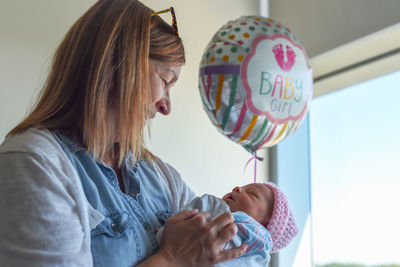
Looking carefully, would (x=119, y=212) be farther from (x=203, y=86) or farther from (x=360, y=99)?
(x=360, y=99)

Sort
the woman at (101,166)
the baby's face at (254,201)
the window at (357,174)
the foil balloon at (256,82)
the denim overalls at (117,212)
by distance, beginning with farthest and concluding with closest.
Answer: the window at (357,174) < the baby's face at (254,201) < the foil balloon at (256,82) < the denim overalls at (117,212) < the woman at (101,166)

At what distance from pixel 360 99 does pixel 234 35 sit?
117 centimetres

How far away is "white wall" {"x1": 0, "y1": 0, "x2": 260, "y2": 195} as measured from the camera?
1854 mm

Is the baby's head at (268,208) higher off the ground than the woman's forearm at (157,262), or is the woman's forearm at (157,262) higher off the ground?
the woman's forearm at (157,262)

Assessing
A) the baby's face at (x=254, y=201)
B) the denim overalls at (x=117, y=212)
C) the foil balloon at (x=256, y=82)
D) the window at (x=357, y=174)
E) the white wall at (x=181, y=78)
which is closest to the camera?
the denim overalls at (x=117, y=212)

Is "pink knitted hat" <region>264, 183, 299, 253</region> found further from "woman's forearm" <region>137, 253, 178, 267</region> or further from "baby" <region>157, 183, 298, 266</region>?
"woman's forearm" <region>137, 253, 178, 267</region>

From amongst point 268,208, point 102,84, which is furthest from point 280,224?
point 102,84

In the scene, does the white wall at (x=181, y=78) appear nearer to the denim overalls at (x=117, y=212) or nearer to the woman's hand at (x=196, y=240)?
the denim overalls at (x=117, y=212)

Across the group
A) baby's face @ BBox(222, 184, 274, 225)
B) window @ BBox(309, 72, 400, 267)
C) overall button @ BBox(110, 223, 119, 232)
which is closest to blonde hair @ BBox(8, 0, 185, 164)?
overall button @ BBox(110, 223, 119, 232)

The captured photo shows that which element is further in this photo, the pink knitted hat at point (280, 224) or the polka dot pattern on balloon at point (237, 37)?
the pink knitted hat at point (280, 224)

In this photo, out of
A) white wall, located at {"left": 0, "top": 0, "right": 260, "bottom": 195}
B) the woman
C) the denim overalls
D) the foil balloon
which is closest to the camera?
the woman

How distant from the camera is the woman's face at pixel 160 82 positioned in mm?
1275

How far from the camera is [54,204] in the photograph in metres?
0.98

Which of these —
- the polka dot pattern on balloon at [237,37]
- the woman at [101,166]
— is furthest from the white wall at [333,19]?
the woman at [101,166]
